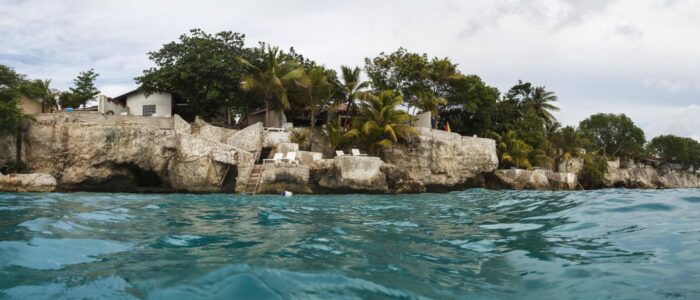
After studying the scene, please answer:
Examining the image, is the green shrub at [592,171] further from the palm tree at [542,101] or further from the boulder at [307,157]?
the boulder at [307,157]

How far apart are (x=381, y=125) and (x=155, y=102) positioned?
598 inches

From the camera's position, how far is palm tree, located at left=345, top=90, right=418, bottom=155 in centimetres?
2439

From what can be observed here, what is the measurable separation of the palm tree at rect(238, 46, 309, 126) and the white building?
643 cm

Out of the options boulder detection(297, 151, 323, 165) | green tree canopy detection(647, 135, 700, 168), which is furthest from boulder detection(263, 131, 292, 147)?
green tree canopy detection(647, 135, 700, 168)

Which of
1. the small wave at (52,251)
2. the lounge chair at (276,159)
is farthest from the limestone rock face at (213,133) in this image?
the small wave at (52,251)

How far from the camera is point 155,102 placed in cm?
2852

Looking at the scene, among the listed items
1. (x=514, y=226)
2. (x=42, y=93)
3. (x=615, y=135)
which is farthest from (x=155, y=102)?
(x=615, y=135)

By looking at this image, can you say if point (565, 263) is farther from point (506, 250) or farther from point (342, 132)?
point (342, 132)

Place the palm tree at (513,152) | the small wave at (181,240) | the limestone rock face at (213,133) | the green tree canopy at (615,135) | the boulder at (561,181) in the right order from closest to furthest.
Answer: the small wave at (181,240) → the limestone rock face at (213,133) → the boulder at (561,181) → the palm tree at (513,152) → the green tree canopy at (615,135)

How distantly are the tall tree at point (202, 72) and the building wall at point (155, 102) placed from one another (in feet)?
2.62

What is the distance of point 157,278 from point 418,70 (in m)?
28.5

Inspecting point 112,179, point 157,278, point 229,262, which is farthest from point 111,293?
point 112,179

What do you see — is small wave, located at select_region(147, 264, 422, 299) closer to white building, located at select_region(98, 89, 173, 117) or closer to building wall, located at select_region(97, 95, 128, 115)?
building wall, located at select_region(97, 95, 128, 115)

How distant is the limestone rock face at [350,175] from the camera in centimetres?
1997
